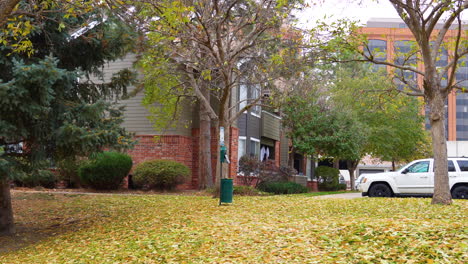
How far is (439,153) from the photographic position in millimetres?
12914

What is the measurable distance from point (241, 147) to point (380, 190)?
8.04 m

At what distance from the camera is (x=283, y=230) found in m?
8.77

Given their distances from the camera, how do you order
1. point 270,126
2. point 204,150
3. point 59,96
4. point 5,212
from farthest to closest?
point 270,126, point 204,150, point 5,212, point 59,96

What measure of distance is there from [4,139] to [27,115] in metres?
0.98

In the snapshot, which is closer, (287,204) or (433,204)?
(433,204)

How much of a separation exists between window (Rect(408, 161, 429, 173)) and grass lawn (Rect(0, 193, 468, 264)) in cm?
297

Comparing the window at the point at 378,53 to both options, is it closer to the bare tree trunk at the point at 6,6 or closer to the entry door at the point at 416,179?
the entry door at the point at 416,179

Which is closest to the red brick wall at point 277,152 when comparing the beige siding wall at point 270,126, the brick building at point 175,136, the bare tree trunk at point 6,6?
the beige siding wall at point 270,126

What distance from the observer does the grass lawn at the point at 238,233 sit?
22.8ft

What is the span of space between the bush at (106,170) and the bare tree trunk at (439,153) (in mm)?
11365

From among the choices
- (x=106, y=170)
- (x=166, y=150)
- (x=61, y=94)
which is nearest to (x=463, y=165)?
(x=166, y=150)

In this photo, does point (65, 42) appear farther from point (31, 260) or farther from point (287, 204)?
point (287, 204)

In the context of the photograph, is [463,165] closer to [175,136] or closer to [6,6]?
[175,136]

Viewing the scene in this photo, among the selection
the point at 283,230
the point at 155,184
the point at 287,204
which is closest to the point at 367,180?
the point at 287,204
